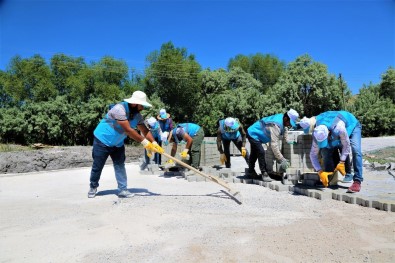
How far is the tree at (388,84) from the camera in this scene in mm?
33463

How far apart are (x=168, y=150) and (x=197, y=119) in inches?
647

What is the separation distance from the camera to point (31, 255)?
287 centimetres

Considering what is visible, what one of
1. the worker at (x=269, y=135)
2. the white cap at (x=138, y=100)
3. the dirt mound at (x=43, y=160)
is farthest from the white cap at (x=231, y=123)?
the dirt mound at (x=43, y=160)

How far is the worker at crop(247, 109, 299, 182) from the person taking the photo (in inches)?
219

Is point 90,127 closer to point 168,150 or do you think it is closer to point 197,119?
point 197,119

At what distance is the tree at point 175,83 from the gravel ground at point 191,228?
2199cm

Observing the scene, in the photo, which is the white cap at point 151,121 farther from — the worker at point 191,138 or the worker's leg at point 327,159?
the worker's leg at point 327,159

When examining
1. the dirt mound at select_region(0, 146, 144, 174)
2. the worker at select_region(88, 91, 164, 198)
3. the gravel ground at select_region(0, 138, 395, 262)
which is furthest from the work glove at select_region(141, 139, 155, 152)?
the dirt mound at select_region(0, 146, 144, 174)

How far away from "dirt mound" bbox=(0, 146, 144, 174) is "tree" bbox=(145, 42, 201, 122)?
42.6 feet

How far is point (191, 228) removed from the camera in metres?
3.51

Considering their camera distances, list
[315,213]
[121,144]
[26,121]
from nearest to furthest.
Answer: [315,213], [121,144], [26,121]

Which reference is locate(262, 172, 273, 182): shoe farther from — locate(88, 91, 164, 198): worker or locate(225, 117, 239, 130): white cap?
locate(88, 91, 164, 198): worker

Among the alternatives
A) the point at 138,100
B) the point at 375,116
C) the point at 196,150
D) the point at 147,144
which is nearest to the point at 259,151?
the point at 196,150

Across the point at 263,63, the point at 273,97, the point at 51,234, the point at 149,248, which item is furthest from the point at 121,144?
the point at 263,63
